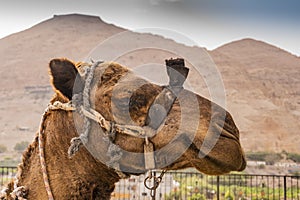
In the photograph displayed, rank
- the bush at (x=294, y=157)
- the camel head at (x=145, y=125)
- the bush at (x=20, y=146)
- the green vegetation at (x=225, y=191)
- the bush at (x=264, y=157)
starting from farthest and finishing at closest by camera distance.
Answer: the bush at (x=20, y=146) < the bush at (x=264, y=157) < the bush at (x=294, y=157) < the green vegetation at (x=225, y=191) < the camel head at (x=145, y=125)

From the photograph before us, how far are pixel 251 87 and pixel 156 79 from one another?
71.7m

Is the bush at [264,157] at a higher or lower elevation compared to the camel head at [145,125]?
lower

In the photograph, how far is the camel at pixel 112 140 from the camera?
209cm

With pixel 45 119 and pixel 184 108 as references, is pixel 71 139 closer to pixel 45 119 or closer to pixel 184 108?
pixel 45 119

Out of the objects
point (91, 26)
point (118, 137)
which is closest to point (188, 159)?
point (118, 137)

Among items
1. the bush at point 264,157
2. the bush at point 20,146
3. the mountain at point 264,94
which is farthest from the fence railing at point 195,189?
the mountain at point 264,94

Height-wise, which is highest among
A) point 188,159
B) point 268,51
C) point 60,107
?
point 60,107

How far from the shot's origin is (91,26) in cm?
10875

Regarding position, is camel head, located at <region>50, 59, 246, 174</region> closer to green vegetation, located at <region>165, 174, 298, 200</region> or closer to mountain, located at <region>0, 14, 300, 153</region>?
green vegetation, located at <region>165, 174, 298, 200</region>

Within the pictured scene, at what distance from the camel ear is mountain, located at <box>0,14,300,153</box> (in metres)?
43.8

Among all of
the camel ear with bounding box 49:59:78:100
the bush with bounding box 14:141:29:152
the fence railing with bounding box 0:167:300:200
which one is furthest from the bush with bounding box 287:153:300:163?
the camel ear with bounding box 49:59:78:100

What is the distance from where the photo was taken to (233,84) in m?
73.3

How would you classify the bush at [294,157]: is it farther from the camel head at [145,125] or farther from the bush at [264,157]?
the camel head at [145,125]

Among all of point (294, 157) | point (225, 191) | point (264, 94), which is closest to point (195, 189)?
point (225, 191)
